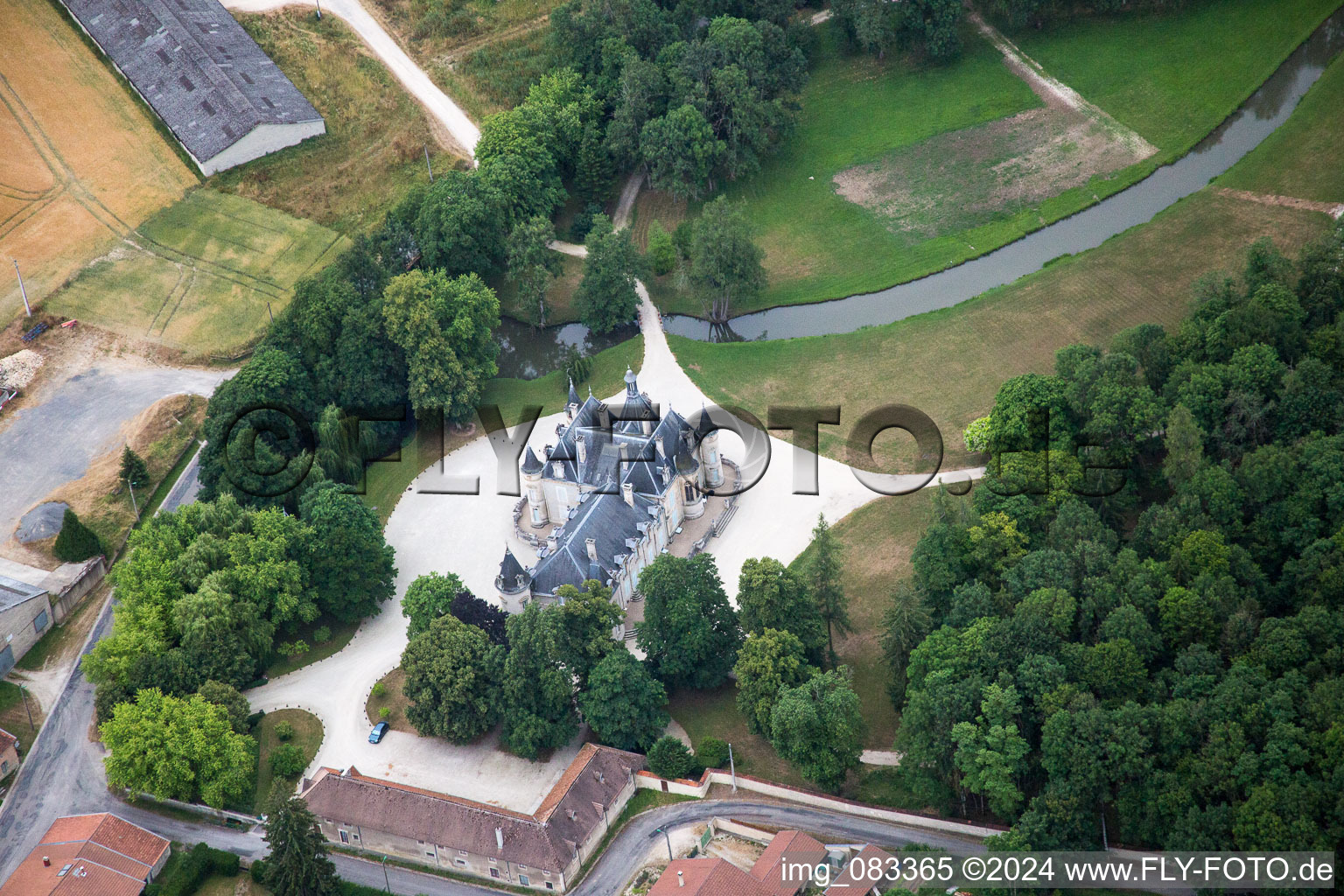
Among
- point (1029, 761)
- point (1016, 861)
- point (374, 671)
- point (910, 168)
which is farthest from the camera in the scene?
point (910, 168)

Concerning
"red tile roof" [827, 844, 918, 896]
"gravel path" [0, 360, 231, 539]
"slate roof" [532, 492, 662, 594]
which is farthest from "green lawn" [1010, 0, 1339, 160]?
"gravel path" [0, 360, 231, 539]

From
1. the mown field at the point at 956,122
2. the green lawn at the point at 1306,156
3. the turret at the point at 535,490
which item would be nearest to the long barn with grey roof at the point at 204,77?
the mown field at the point at 956,122

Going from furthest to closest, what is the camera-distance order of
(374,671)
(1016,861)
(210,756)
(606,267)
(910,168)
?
(910,168) < (606,267) < (374,671) < (210,756) < (1016,861)

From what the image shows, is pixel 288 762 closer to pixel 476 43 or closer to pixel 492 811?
pixel 492 811

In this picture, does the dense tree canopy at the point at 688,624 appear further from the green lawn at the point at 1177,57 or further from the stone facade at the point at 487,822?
the green lawn at the point at 1177,57

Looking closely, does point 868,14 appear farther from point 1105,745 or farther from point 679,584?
point 1105,745

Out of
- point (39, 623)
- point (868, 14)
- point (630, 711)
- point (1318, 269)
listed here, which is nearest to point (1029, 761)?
point (630, 711)

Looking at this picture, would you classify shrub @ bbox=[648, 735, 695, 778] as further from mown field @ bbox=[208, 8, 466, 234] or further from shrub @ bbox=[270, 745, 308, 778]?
mown field @ bbox=[208, 8, 466, 234]

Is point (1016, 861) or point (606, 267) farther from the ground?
point (606, 267)
